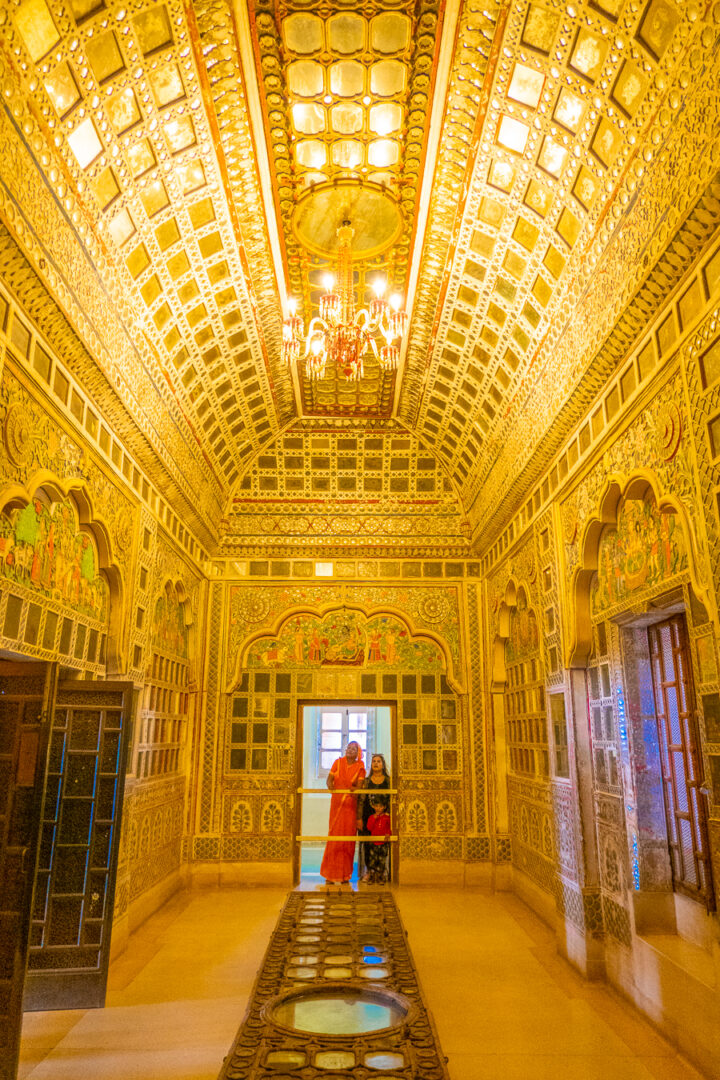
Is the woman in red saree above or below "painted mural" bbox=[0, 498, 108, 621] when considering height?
below

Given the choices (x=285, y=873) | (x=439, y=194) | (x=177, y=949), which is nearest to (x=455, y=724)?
(x=285, y=873)

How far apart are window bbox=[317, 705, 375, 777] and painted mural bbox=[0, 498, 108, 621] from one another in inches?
357

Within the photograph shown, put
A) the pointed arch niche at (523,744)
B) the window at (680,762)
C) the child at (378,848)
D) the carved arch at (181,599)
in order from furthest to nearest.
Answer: the child at (378,848), the carved arch at (181,599), the pointed arch niche at (523,744), the window at (680,762)

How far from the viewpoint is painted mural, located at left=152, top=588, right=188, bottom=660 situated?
29.6 ft

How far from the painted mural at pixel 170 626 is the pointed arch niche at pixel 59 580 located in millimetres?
1534

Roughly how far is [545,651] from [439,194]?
4.86m

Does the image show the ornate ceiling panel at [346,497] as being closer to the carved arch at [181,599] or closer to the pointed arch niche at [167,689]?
the carved arch at [181,599]

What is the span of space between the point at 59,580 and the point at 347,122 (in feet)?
14.6

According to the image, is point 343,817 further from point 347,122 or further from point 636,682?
point 347,122

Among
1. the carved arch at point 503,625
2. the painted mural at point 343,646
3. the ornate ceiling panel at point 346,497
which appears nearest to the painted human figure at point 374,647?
the painted mural at point 343,646

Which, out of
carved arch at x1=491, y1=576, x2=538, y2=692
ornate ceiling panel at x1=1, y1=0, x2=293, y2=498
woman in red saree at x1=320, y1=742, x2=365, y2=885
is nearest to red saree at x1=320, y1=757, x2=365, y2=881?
woman in red saree at x1=320, y1=742, x2=365, y2=885

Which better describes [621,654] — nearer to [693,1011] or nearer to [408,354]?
[693,1011]

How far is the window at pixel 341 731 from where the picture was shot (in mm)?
15376

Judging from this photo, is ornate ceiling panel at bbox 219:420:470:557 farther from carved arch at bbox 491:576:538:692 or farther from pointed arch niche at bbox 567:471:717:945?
pointed arch niche at bbox 567:471:717:945
